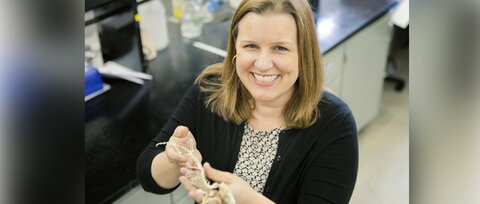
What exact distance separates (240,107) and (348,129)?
0.76ft

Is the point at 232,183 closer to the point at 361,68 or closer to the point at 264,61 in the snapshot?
the point at 264,61

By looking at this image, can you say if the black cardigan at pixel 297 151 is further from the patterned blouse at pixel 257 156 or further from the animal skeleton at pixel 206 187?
the animal skeleton at pixel 206 187

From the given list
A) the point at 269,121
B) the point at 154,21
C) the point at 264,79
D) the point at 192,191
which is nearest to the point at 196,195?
the point at 192,191

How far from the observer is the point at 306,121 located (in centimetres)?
98

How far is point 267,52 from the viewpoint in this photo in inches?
34.2

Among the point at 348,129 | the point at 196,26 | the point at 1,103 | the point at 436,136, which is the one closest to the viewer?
the point at 1,103

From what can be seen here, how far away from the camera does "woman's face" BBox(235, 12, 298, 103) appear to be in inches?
33.5

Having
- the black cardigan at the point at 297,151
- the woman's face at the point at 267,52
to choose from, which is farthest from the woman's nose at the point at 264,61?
the black cardigan at the point at 297,151

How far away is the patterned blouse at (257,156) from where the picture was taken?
1021 millimetres

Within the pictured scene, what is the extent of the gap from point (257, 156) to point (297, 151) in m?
0.09

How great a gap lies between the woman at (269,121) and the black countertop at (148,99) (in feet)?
1.02

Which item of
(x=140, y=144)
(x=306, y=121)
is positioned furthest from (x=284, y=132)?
(x=140, y=144)

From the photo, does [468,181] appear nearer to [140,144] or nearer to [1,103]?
[1,103]

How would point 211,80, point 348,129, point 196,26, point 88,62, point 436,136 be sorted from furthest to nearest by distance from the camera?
point 196,26 → point 88,62 → point 211,80 → point 348,129 → point 436,136
